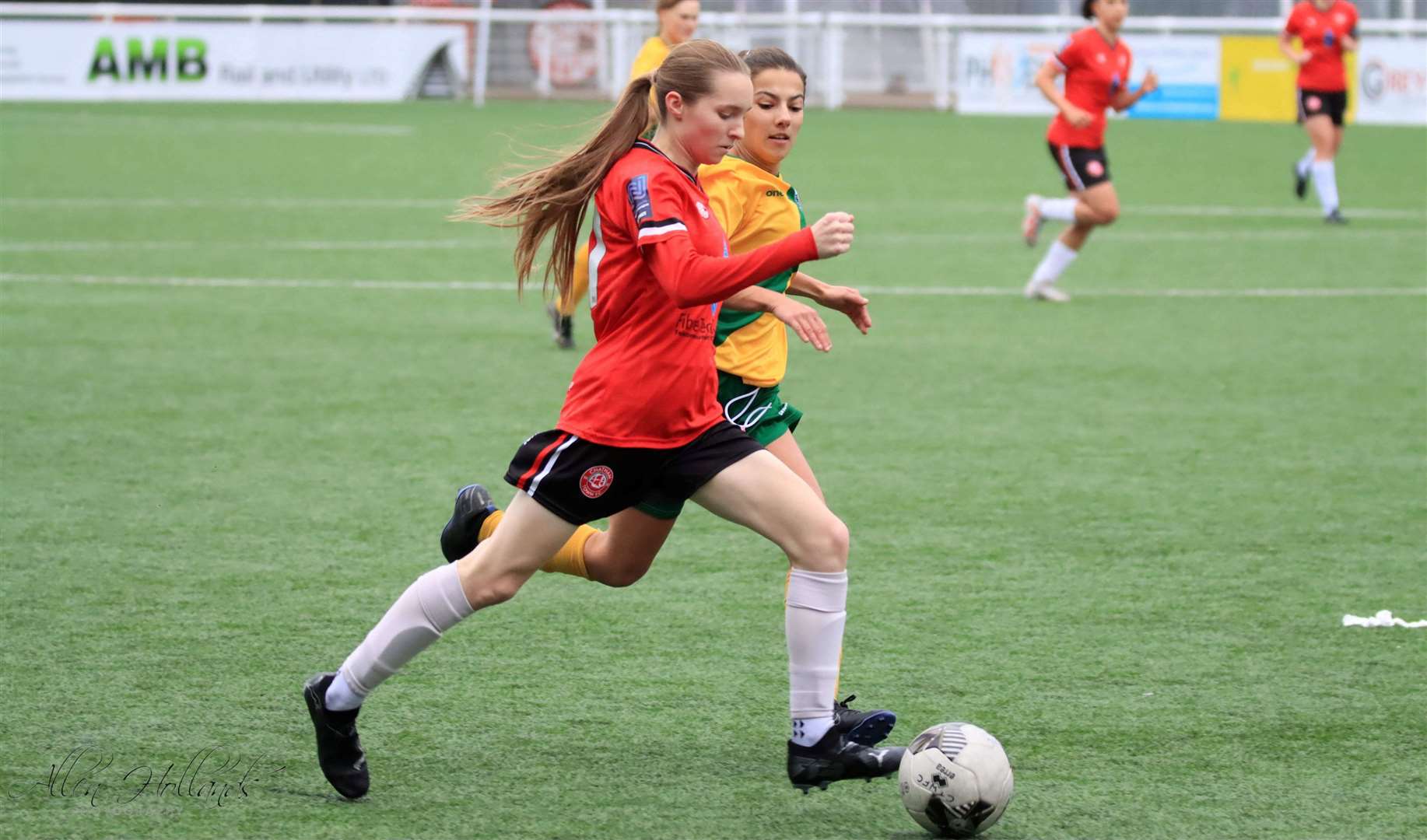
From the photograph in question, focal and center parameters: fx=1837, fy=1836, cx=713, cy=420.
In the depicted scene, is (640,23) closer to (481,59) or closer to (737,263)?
(481,59)

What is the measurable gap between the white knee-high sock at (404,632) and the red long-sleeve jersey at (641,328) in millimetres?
463

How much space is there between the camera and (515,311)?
40.7 feet

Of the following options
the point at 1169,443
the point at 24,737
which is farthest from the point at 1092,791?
the point at 1169,443

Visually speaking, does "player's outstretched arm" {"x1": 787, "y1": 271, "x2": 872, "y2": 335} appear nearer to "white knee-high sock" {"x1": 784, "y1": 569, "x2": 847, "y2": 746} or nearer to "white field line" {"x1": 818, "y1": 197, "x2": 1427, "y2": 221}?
"white knee-high sock" {"x1": 784, "y1": 569, "x2": 847, "y2": 746}

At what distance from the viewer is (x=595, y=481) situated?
4.04m

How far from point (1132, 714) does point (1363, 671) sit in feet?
2.61

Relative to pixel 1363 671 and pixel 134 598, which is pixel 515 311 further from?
pixel 1363 671

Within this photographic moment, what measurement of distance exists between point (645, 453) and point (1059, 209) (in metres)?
9.59

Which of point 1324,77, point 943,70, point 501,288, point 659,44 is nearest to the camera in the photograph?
point 659,44

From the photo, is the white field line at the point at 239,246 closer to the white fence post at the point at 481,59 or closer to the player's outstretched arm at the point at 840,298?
the player's outstretched arm at the point at 840,298

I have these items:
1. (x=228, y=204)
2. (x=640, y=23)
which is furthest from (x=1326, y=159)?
(x=640, y=23)

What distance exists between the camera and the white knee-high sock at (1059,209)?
13.0 m

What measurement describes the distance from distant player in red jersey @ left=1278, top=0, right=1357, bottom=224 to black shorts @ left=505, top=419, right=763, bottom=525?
14295 mm
